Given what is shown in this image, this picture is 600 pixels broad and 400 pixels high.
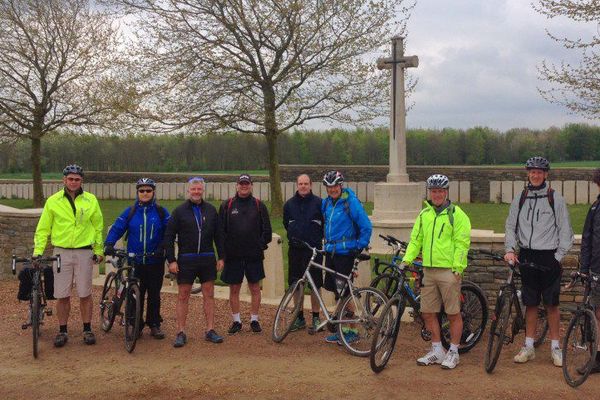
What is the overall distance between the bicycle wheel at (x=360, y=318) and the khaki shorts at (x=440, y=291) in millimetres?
435

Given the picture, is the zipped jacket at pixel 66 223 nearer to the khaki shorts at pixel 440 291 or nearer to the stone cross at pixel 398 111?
the khaki shorts at pixel 440 291

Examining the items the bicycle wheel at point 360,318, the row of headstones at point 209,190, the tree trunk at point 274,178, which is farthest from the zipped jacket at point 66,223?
the row of headstones at point 209,190

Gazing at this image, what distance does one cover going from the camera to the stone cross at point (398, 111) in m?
12.9

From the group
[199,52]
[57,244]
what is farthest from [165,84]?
[57,244]

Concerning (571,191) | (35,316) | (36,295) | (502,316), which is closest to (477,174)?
(571,191)

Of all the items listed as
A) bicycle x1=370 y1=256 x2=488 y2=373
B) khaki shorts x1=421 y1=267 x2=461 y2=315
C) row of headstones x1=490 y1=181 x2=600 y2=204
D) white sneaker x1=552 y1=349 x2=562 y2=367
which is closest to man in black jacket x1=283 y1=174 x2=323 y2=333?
bicycle x1=370 y1=256 x2=488 y2=373

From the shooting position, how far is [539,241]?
5.89m

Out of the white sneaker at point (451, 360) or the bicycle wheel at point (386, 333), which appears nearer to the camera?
the bicycle wheel at point (386, 333)

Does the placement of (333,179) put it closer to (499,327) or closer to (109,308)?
(499,327)

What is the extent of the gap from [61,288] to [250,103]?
1190cm

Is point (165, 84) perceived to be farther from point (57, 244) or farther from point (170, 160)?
point (170, 160)

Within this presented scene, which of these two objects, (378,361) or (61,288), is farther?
(61,288)

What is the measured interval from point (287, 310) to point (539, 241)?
2.47 metres

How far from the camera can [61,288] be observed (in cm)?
691
